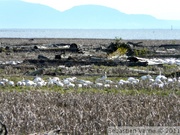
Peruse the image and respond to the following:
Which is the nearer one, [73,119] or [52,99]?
[73,119]

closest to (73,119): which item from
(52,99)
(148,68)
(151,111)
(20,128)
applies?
(20,128)

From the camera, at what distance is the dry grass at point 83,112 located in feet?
31.7

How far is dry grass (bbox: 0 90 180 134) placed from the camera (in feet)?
31.7

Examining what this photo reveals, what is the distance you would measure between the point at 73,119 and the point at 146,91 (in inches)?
284

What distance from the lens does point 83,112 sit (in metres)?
11.1

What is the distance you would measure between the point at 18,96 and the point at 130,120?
17.7 feet

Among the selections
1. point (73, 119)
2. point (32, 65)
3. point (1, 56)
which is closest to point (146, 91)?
point (73, 119)

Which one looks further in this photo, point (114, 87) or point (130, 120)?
point (114, 87)

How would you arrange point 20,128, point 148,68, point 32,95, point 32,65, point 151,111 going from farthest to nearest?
point 32,65
point 148,68
point 32,95
point 151,111
point 20,128

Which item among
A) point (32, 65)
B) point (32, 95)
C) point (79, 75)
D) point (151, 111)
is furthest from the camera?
point (32, 65)

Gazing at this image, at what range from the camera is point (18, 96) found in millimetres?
14477

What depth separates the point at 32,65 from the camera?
1141 inches

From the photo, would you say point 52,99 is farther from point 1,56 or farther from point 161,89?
point 1,56

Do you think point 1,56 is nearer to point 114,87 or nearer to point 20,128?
point 114,87
